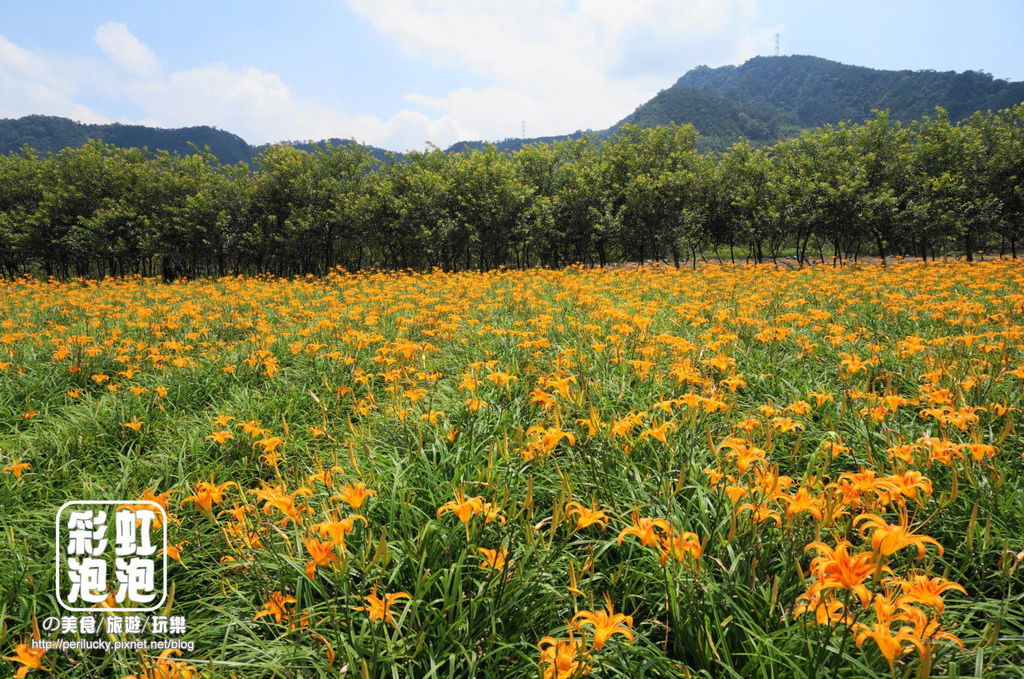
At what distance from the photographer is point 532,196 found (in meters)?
24.3

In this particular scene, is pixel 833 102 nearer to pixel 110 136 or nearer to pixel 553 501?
pixel 553 501

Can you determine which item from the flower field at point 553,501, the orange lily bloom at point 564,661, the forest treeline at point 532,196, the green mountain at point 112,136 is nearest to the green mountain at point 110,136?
the green mountain at point 112,136

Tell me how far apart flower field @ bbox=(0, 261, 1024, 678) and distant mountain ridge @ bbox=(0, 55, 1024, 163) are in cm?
9043

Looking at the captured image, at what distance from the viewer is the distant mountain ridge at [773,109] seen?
102 meters

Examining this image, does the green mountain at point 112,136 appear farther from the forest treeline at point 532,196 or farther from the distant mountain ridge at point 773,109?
the forest treeline at point 532,196

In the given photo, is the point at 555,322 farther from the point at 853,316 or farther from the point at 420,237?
the point at 420,237

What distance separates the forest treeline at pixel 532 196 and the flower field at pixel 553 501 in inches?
751

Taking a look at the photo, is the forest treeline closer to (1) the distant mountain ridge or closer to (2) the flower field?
(2) the flower field

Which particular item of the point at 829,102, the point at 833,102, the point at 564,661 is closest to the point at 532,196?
the point at 564,661

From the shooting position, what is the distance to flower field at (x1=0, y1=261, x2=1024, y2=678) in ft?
5.18

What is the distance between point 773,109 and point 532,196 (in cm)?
19210

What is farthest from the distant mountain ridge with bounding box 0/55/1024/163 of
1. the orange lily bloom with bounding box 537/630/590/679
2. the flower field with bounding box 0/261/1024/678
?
the orange lily bloom with bounding box 537/630/590/679

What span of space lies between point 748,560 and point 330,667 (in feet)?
5.59

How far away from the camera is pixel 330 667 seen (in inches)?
60.4
